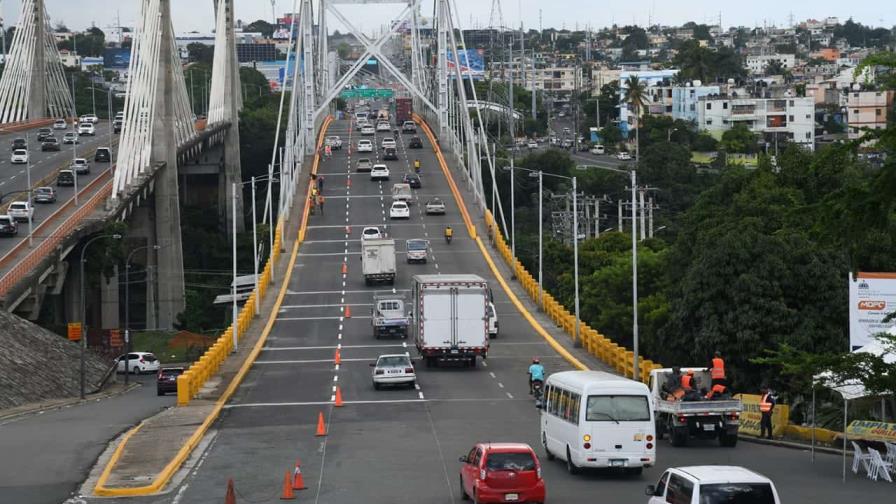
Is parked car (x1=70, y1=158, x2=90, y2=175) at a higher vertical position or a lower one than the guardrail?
higher

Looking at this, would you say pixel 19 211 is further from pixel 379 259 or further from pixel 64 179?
pixel 379 259

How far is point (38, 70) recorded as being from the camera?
159 metres

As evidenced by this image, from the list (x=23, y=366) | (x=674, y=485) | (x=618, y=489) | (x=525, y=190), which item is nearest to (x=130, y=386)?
(x=23, y=366)

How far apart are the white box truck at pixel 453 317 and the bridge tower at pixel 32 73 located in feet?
320

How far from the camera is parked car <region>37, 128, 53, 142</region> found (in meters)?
139

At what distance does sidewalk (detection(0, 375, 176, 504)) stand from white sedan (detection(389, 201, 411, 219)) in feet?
153

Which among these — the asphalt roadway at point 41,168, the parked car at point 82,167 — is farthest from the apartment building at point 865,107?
the parked car at point 82,167

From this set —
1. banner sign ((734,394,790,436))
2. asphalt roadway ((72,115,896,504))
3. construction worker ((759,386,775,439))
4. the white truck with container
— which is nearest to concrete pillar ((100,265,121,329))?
asphalt roadway ((72,115,896,504))

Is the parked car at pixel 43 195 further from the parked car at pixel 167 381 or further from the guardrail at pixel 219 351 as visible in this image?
the parked car at pixel 167 381

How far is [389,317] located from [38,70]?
101 metres

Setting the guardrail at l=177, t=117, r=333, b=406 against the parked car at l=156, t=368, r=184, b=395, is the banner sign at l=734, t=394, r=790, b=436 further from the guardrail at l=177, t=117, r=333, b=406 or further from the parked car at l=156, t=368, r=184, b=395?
the parked car at l=156, t=368, r=184, b=395

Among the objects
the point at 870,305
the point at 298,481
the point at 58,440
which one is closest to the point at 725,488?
the point at 298,481

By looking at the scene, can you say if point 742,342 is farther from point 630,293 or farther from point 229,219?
point 229,219

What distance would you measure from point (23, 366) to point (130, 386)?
38.1ft
